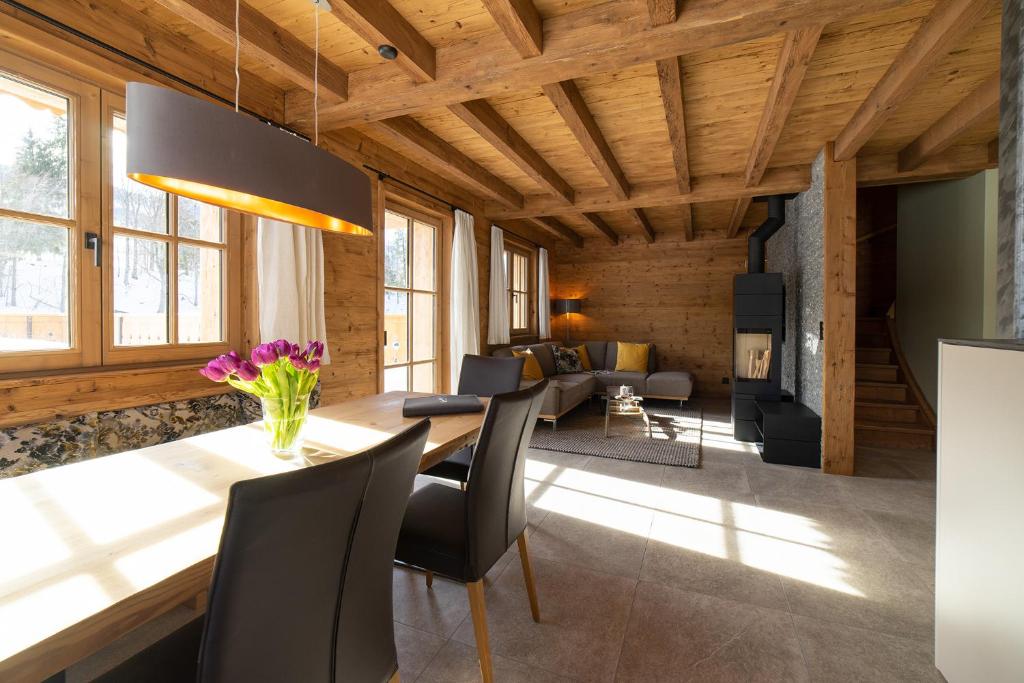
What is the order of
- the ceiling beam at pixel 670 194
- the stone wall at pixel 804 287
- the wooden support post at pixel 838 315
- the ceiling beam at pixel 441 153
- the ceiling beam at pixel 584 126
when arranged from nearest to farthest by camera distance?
the ceiling beam at pixel 584 126
the ceiling beam at pixel 441 153
the wooden support post at pixel 838 315
the stone wall at pixel 804 287
the ceiling beam at pixel 670 194

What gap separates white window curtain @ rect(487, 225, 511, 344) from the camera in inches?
208

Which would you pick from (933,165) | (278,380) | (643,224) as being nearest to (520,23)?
(278,380)

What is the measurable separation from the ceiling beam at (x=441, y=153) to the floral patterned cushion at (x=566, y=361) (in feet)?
7.46

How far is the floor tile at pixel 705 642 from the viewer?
4.83ft

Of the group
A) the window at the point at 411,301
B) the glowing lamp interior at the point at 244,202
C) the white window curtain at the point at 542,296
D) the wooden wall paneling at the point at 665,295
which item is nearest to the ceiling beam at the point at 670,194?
the window at the point at 411,301

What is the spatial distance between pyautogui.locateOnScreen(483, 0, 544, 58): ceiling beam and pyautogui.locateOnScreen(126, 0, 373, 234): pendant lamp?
0.96 m

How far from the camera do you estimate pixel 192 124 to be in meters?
1.08

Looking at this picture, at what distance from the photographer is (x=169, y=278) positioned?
230 cm

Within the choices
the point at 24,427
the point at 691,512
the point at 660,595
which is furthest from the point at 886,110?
the point at 24,427

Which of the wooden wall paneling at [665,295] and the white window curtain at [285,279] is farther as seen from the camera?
the wooden wall paneling at [665,295]

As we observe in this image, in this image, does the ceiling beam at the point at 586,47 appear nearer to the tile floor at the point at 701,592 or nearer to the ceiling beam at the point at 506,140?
the ceiling beam at the point at 506,140

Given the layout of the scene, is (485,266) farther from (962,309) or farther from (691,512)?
(962,309)

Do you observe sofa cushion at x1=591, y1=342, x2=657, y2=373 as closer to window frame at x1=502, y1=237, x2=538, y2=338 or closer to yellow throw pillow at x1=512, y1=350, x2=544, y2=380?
window frame at x1=502, y1=237, x2=538, y2=338

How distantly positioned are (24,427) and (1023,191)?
11.7 feet
